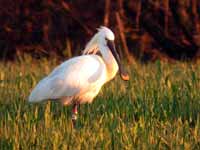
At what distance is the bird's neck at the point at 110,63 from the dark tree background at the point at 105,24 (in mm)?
6998

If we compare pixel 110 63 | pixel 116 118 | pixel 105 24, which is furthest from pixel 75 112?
pixel 105 24

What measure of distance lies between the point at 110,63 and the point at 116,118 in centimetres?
155

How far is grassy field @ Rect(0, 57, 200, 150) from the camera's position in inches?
233

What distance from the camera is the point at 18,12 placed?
57.0 ft

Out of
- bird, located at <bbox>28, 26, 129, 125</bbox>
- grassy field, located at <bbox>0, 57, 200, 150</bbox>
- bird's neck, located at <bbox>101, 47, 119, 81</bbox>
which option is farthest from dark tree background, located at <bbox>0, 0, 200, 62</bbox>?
bird, located at <bbox>28, 26, 129, 125</bbox>

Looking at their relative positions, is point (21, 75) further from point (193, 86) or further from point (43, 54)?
point (43, 54)

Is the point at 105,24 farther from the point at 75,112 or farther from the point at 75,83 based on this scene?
the point at 75,112

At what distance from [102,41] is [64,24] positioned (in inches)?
361

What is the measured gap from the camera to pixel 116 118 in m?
6.98

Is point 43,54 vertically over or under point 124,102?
over

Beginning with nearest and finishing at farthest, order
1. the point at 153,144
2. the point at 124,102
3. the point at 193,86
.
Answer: the point at 153,144 → the point at 124,102 → the point at 193,86

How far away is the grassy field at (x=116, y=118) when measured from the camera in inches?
233

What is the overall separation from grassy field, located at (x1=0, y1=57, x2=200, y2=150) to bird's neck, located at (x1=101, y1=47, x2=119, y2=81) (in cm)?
26

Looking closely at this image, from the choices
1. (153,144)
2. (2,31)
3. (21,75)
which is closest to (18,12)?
(2,31)
